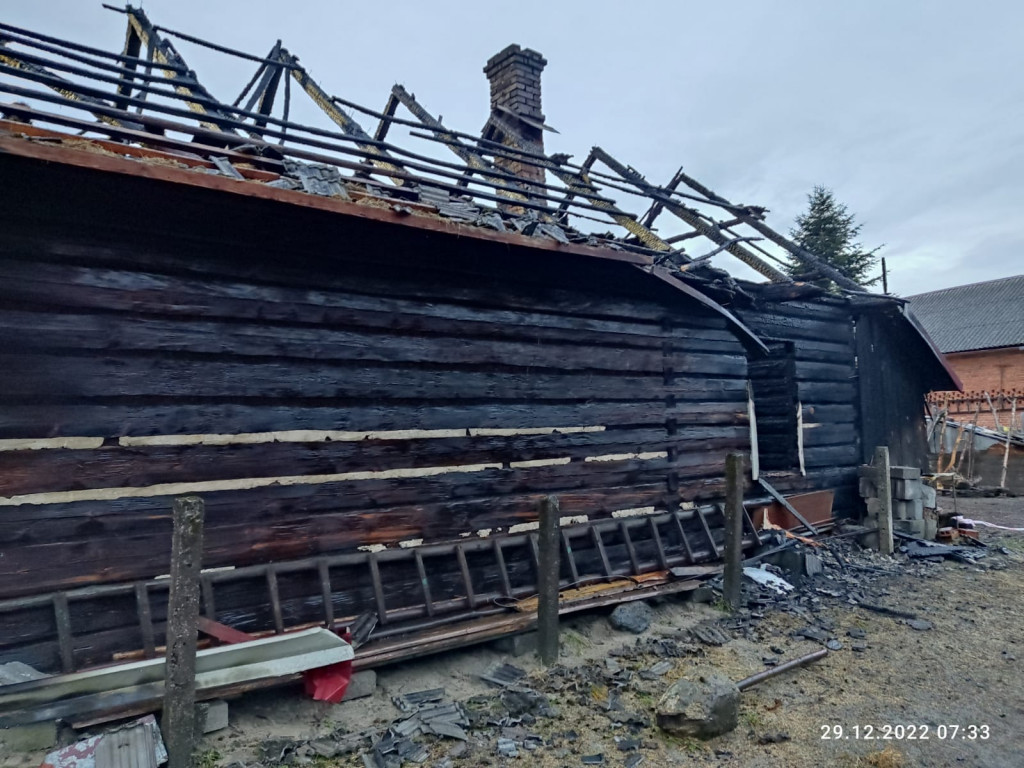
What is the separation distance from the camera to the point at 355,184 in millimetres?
5523

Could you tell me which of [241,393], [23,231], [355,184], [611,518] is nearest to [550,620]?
[611,518]

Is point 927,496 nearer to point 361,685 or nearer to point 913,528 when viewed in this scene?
point 913,528

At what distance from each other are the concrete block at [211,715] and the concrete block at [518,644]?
224 cm

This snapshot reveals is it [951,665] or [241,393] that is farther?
[951,665]

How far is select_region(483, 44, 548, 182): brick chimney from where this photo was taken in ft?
34.9

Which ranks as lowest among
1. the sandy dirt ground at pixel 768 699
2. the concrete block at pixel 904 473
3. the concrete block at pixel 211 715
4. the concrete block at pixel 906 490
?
the sandy dirt ground at pixel 768 699

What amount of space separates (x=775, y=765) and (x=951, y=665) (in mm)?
2689

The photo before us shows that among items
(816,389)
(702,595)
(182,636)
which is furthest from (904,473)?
(182,636)

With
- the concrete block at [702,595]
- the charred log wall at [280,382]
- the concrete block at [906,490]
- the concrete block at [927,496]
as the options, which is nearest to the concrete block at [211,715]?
the charred log wall at [280,382]

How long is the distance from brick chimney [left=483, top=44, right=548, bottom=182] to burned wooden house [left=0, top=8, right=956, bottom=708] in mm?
3354

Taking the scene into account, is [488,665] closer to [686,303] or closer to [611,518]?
[611,518]

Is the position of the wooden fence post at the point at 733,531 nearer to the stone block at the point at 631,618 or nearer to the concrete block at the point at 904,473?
the stone block at the point at 631,618

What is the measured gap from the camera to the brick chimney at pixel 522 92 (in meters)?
10.6

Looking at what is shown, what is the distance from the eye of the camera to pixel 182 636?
3.61m
